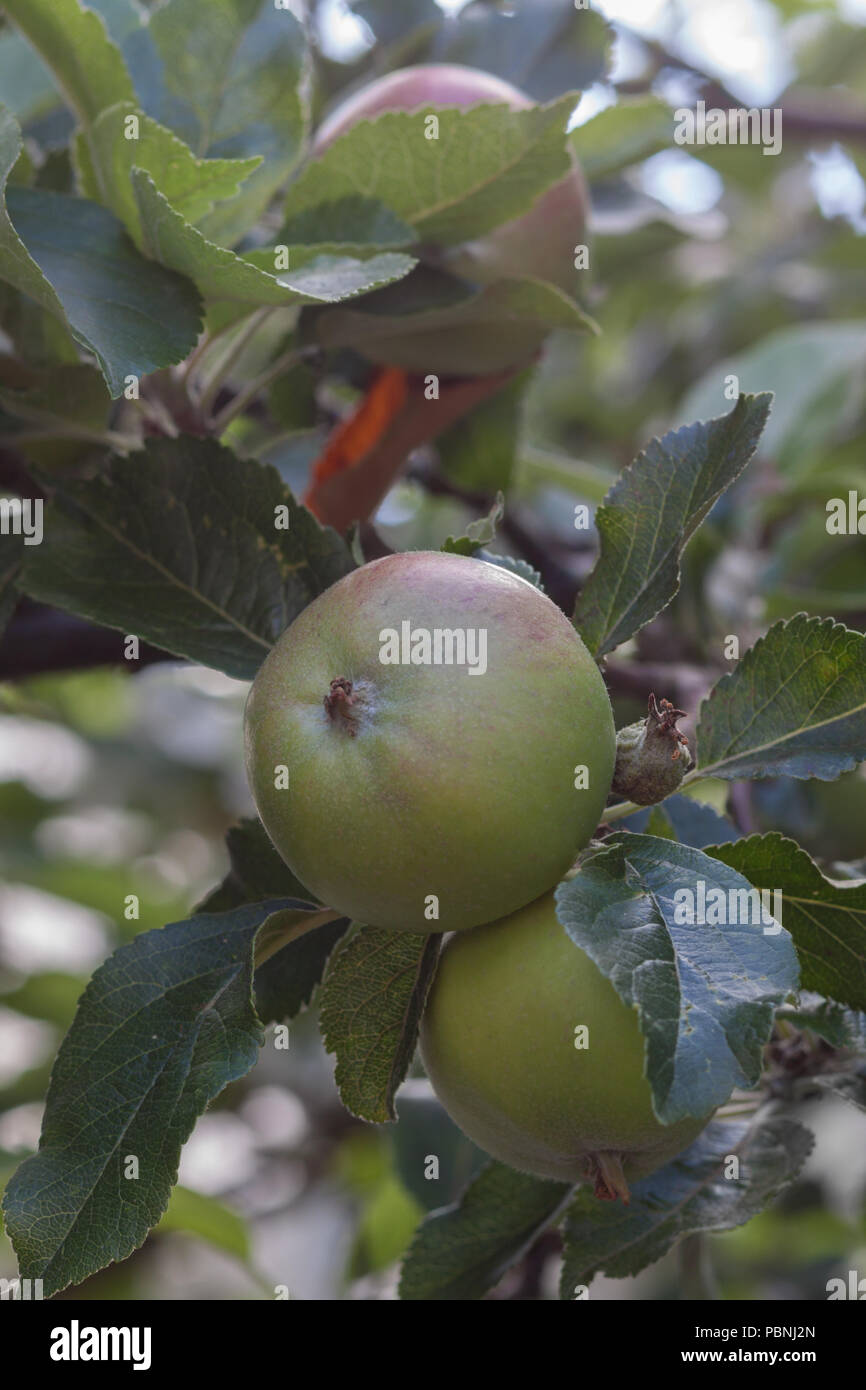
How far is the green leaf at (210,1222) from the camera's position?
161cm

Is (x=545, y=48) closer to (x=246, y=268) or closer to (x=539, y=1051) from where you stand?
(x=246, y=268)

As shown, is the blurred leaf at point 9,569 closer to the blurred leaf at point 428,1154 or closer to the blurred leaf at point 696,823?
the blurred leaf at point 696,823

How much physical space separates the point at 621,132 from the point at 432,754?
0.89 metres

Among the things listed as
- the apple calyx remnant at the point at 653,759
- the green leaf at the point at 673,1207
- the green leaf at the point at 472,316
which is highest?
the green leaf at the point at 472,316

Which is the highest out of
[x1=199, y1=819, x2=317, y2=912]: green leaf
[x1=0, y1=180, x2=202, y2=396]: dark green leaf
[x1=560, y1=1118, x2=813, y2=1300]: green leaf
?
[x1=0, y1=180, x2=202, y2=396]: dark green leaf

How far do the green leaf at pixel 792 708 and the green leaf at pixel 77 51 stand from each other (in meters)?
0.64

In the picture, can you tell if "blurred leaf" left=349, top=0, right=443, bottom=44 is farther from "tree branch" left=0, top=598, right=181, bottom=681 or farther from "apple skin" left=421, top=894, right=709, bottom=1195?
"apple skin" left=421, top=894, right=709, bottom=1195

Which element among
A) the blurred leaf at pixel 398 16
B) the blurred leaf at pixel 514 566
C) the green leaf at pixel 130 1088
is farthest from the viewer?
the blurred leaf at pixel 398 16

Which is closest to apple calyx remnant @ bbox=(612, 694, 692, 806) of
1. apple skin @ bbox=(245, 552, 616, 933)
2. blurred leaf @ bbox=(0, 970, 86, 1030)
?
apple skin @ bbox=(245, 552, 616, 933)

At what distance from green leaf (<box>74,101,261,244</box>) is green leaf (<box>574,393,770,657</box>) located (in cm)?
34

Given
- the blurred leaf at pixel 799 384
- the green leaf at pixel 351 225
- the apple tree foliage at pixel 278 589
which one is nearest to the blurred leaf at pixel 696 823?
the apple tree foliage at pixel 278 589

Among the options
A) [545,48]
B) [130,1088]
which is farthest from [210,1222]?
[545,48]

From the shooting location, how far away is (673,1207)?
94 cm

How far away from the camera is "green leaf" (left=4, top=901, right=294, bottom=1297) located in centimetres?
75
